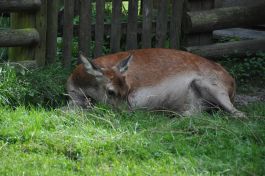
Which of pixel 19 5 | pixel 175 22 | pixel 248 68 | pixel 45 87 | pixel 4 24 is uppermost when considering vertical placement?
pixel 19 5

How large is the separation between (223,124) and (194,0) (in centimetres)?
383

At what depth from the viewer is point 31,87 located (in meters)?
9.15

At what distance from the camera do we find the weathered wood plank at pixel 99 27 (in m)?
10.5

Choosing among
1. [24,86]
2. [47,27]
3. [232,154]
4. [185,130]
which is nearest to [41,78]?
[24,86]

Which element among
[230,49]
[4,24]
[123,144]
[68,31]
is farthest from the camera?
[230,49]

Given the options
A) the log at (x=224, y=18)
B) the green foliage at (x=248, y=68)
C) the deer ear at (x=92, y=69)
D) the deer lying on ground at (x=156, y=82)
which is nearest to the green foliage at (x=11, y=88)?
the deer lying on ground at (x=156, y=82)

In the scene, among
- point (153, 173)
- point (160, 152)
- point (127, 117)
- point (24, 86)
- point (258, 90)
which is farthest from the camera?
point (258, 90)

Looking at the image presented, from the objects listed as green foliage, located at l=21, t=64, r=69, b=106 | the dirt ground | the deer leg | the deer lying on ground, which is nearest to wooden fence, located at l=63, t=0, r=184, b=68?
green foliage, located at l=21, t=64, r=69, b=106

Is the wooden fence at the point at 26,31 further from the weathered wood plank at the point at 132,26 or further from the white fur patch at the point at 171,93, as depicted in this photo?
the white fur patch at the point at 171,93

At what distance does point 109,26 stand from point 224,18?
1.83m

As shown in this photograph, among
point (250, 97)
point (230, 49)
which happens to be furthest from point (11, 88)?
point (230, 49)

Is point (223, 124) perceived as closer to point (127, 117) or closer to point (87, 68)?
point (127, 117)

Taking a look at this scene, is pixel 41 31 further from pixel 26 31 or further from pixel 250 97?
pixel 250 97

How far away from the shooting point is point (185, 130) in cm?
797
